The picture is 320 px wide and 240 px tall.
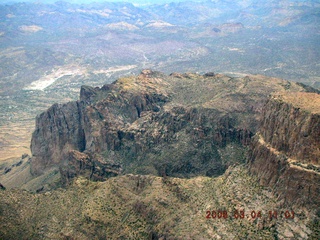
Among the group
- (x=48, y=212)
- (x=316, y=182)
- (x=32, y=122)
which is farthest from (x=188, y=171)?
(x=32, y=122)

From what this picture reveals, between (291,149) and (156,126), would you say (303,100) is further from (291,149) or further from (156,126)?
(156,126)

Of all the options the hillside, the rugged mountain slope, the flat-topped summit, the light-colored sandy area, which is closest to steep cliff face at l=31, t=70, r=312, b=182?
the hillside

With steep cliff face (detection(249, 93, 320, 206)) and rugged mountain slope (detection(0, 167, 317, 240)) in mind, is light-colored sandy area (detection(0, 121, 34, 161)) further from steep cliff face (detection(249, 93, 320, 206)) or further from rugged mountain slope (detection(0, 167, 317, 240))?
steep cliff face (detection(249, 93, 320, 206))

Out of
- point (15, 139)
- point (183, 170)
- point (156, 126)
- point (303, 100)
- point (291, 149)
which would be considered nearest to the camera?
point (291, 149)

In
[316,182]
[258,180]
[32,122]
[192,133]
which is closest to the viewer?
[316,182]

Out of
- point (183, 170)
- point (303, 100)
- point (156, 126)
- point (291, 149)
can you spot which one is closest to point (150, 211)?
point (291, 149)

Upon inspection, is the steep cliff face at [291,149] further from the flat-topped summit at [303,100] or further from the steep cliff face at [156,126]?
the steep cliff face at [156,126]

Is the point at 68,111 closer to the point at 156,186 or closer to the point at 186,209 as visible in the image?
the point at 156,186

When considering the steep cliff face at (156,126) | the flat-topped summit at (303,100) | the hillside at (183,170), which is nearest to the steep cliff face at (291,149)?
the flat-topped summit at (303,100)
